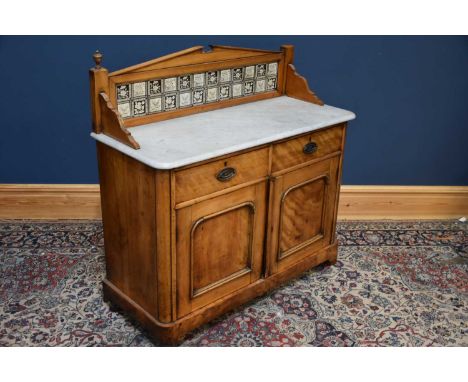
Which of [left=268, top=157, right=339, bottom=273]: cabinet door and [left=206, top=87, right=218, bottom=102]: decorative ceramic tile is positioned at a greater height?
[left=206, top=87, right=218, bottom=102]: decorative ceramic tile

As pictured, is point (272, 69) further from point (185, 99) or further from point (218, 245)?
point (218, 245)

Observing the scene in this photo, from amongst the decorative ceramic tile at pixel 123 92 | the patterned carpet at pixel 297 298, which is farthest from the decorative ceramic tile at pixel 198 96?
the patterned carpet at pixel 297 298

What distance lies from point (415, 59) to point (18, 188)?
7.74ft

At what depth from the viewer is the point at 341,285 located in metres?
3.17

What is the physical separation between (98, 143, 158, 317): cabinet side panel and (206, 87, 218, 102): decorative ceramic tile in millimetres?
593

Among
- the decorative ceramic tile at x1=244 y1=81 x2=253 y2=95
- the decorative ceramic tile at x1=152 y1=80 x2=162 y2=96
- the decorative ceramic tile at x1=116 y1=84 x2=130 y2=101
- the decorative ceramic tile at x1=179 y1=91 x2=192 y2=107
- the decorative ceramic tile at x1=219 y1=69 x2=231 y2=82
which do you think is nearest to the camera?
the decorative ceramic tile at x1=116 y1=84 x2=130 y2=101

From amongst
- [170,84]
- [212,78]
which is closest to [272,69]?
[212,78]

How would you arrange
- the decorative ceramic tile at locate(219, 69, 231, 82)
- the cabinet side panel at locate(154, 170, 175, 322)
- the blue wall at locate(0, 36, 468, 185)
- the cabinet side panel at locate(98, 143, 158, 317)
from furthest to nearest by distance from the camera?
the blue wall at locate(0, 36, 468, 185) → the decorative ceramic tile at locate(219, 69, 231, 82) → the cabinet side panel at locate(98, 143, 158, 317) → the cabinet side panel at locate(154, 170, 175, 322)

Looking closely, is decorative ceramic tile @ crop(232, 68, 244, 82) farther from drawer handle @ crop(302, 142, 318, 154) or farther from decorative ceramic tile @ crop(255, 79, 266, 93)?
drawer handle @ crop(302, 142, 318, 154)

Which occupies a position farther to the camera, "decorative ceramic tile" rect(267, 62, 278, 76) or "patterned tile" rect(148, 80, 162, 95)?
"decorative ceramic tile" rect(267, 62, 278, 76)

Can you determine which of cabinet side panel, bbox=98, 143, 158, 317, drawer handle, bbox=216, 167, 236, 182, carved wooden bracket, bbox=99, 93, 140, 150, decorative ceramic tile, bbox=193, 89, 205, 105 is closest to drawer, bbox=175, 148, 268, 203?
drawer handle, bbox=216, 167, 236, 182

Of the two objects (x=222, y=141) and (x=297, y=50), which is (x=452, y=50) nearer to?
(x=297, y=50)

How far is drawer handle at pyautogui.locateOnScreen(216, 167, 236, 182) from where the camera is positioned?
2.53m

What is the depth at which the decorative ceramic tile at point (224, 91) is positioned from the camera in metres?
2.99
